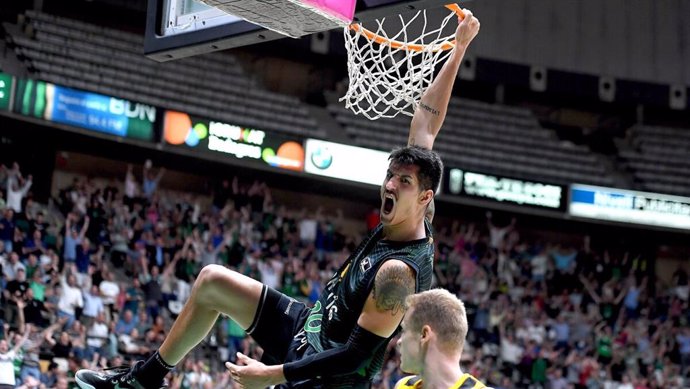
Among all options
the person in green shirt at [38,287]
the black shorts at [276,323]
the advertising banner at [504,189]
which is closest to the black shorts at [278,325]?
the black shorts at [276,323]

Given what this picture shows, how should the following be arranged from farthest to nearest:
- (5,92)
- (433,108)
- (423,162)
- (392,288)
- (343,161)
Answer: (343,161), (5,92), (433,108), (423,162), (392,288)

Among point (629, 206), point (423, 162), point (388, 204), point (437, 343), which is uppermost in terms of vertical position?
point (629, 206)

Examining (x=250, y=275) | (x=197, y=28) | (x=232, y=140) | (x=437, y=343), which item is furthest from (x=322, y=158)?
(x=437, y=343)

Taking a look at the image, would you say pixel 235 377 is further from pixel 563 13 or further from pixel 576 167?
pixel 563 13

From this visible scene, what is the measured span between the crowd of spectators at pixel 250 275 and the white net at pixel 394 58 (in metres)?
6.38

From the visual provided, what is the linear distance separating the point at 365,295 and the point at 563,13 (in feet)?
63.8

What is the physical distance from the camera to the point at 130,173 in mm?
17406

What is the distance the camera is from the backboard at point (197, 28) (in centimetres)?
491

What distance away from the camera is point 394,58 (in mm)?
6949

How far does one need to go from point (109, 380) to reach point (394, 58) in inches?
128

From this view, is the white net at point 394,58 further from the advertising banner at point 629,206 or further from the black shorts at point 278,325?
the advertising banner at point 629,206

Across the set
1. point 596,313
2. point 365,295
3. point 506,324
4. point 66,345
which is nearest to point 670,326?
point 596,313

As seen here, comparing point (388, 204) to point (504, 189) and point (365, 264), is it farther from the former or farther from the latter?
point (504, 189)

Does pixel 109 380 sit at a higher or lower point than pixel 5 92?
lower
